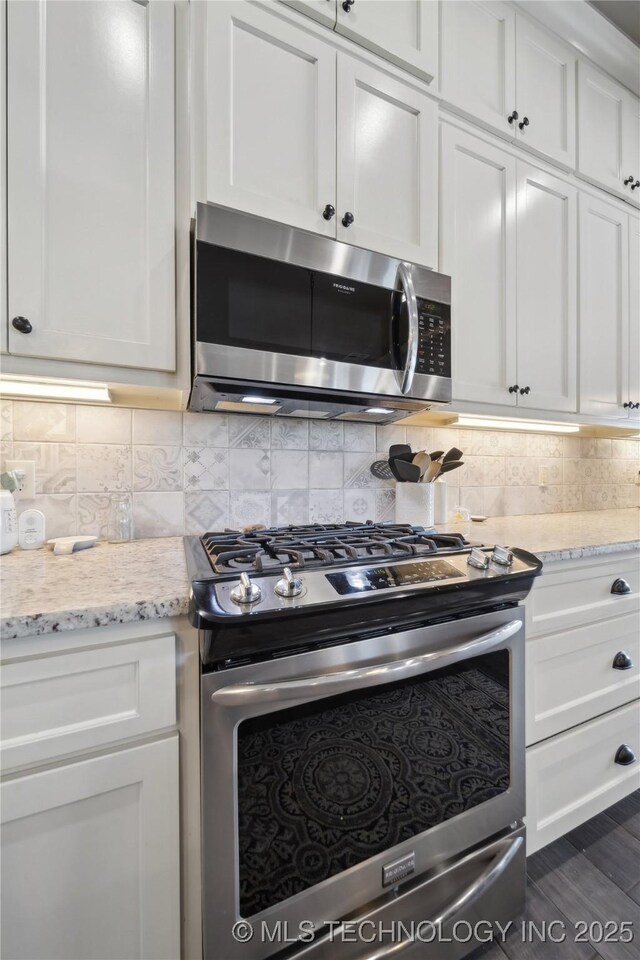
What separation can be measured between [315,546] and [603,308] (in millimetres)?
1736

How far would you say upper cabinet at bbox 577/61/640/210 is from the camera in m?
1.65

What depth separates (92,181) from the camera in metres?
0.89

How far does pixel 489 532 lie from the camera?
1.42 meters

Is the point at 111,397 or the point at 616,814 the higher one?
the point at 111,397

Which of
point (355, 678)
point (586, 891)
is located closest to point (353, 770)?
point (355, 678)

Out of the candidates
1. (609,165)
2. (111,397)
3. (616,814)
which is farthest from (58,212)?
(616,814)

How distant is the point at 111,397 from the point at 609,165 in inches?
89.0

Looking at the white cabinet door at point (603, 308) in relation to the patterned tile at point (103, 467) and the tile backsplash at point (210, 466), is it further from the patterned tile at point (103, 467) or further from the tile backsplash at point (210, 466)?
the patterned tile at point (103, 467)

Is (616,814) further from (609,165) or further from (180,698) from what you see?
(609,165)

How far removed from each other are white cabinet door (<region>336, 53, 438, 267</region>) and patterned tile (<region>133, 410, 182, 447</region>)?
73 cm

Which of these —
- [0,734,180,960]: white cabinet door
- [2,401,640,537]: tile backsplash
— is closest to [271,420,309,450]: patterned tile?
[2,401,640,537]: tile backsplash

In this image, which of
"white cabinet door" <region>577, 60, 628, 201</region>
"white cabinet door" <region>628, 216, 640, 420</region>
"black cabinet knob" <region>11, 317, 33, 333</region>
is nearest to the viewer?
"black cabinet knob" <region>11, 317, 33, 333</region>

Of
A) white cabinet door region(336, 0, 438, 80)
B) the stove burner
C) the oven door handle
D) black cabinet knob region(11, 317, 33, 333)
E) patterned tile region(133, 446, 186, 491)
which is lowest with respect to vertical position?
the oven door handle

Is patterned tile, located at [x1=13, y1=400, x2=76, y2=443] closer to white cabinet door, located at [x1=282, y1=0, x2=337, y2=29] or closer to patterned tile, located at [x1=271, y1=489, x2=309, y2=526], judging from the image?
patterned tile, located at [x1=271, y1=489, x2=309, y2=526]
